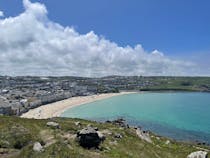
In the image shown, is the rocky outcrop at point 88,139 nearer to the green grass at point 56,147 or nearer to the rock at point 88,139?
the rock at point 88,139

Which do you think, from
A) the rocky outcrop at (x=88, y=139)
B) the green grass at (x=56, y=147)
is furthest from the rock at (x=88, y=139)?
the green grass at (x=56, y=147)

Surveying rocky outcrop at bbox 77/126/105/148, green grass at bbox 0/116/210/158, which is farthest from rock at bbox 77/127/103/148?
green grass at bbox 0/116/210/158

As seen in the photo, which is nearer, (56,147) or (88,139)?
(56,147)

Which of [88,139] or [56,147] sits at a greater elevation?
[56,147]

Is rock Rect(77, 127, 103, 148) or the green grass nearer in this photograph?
the green grass

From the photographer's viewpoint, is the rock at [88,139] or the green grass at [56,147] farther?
the rock at [88,139]

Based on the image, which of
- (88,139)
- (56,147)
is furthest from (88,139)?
(56,147)

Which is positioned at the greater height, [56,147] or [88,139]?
[56,147]

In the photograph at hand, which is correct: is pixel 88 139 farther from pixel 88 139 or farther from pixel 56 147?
pixel 56 147

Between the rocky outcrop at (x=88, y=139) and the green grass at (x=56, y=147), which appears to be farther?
the rocky outcrop at (x=88, y=139)

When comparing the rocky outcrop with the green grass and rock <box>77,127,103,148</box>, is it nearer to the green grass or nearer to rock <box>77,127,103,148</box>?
rock <box>77,127,103,148</box>

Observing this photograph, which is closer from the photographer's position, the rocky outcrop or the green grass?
the green grass

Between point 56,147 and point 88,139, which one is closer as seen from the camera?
point 56,147
